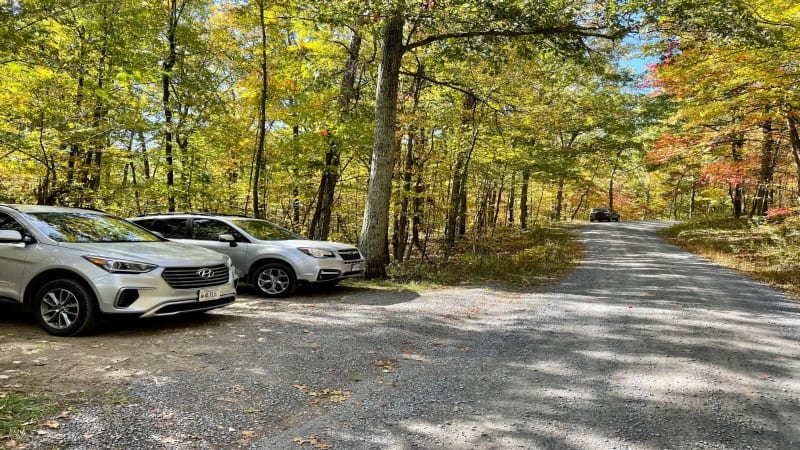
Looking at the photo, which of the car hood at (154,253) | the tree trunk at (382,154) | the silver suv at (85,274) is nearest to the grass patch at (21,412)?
the silver suv at (85,274)

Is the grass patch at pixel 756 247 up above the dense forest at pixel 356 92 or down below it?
below

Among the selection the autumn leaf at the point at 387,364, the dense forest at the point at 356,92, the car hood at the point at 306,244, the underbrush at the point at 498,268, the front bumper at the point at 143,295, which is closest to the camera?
the autumn leaf at the point at 387,364

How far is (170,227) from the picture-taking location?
9.09 m

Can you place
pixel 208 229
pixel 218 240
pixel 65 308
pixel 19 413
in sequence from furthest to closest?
pixel 208 229 → pixel 218 240 → pixel 65 308 → pixel 19 413

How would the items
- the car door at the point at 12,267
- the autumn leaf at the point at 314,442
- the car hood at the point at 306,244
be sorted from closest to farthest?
1. the autumn leaf at the point at 314,442
2. the car door at the point at 12,267
3. the car hood at the point at 306,244

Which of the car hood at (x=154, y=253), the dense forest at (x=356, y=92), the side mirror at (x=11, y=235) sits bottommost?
the car hood at (x=154, y=253)

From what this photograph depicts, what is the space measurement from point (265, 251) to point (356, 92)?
7284mm

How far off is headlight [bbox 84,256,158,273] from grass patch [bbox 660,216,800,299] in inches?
423

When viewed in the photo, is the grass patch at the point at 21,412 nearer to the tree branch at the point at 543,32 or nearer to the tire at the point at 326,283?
the tire at the point at 326,283

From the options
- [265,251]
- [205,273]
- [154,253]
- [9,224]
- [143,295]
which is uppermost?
[9,224]

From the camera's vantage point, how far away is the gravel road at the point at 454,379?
3.12m

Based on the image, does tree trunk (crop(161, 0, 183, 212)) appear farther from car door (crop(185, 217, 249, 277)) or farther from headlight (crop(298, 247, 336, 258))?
headlight (crop(298, 247, 336, 258))

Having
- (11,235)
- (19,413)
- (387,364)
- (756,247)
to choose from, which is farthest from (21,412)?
(756,247)

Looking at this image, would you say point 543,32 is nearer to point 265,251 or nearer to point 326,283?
point 326,283
